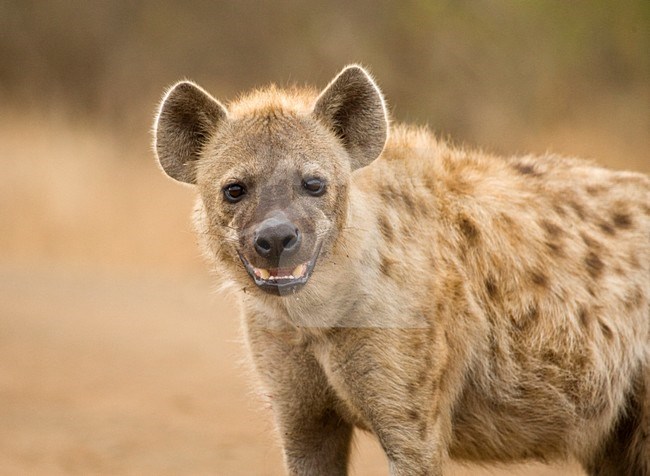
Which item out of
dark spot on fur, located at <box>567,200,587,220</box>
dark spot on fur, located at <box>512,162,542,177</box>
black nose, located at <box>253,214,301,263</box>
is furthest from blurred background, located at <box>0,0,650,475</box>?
black nose, located at <box>253,214,301,263</box>

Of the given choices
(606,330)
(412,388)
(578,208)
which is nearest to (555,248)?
(578,208)

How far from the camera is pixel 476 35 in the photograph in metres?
9.05

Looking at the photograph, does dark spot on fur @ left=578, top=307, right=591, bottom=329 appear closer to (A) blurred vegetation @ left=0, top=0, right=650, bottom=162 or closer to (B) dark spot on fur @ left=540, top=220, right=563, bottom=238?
(B) dark spot on fur @ left=540, top=220, right=563, bottom=238

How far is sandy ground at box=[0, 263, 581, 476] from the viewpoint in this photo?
4.97 m

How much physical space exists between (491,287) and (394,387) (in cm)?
48

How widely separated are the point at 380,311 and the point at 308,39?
6.51m

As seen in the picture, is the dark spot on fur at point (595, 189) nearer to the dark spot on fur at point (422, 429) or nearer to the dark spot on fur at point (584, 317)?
the dark spot on fur at point (584, 317)

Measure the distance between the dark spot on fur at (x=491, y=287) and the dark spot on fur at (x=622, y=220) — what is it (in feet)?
1.63

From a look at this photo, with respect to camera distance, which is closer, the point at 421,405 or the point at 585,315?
the point at 421,405

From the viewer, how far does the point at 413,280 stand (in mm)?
3066

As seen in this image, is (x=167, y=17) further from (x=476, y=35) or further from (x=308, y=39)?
(x=476, y=35)

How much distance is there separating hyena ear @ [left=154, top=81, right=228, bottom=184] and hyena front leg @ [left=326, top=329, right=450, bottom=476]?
62 centimetres

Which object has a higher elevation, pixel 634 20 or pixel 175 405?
pixel 634 20

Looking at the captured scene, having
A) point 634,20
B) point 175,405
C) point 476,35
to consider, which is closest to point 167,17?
Answer: point 476,35
